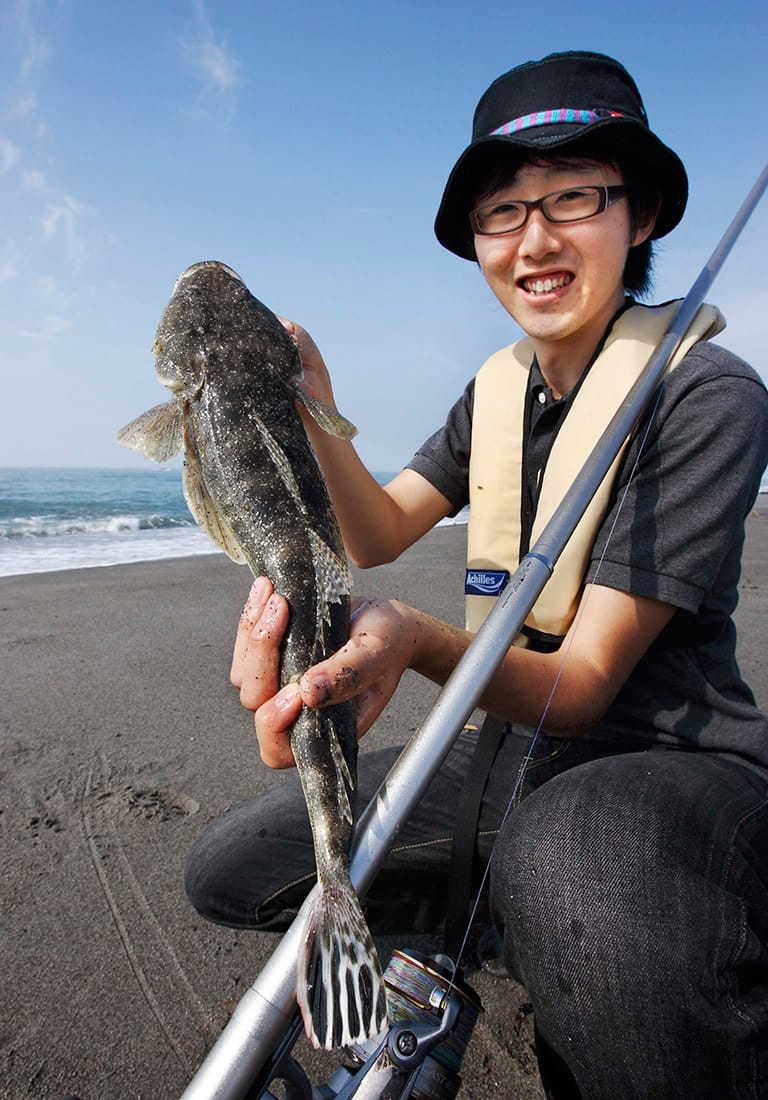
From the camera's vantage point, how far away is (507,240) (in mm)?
3234

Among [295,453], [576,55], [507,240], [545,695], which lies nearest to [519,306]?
[507,240]

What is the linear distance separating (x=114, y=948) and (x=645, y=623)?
248cm

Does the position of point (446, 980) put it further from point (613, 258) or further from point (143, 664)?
point (143, 664)

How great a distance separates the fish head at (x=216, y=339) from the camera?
2.77m

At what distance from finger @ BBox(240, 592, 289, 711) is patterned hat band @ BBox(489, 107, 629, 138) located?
2085 mm

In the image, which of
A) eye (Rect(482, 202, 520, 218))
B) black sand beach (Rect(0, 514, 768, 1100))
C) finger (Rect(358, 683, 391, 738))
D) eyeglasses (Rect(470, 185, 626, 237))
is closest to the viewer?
finger (Rect(358, 683, 391, 738))

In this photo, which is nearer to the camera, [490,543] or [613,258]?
[613,258]

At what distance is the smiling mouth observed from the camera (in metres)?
3.20

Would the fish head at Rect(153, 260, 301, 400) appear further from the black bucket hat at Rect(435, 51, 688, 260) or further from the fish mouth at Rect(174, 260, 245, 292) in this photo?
the black bucket hat at Rect(435, 51, 688, 260)

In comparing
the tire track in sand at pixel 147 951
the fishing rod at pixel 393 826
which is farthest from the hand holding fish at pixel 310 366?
the tire track in sand at pixel 147 951

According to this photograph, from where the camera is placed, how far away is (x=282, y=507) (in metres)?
2.53

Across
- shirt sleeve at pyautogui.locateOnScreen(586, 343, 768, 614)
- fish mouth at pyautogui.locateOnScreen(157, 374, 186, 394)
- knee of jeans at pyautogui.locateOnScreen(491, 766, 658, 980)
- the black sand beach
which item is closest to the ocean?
the black sand beach

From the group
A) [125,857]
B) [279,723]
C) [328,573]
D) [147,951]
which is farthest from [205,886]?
[328,573]

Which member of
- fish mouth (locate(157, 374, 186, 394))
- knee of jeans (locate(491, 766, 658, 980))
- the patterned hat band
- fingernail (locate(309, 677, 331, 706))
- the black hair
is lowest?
knee of jeans (locate(491, 766, 658, 980))
